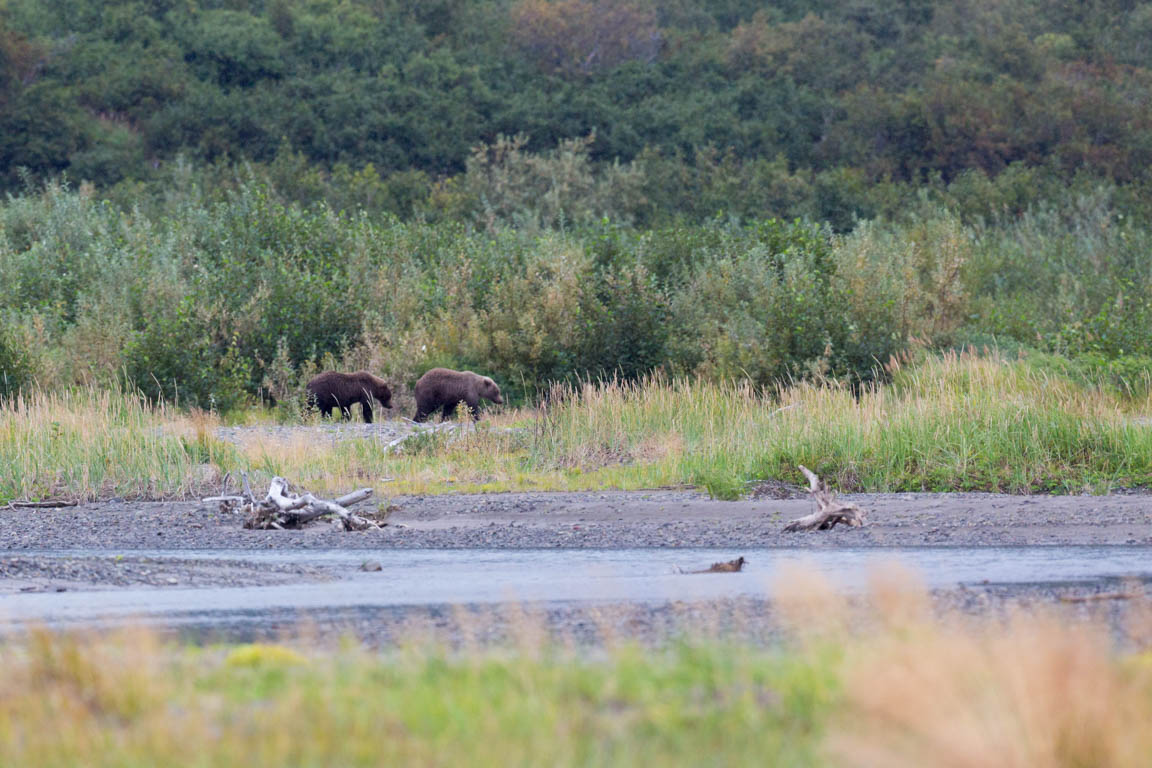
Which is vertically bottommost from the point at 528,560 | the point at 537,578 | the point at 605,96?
the point at 528,560

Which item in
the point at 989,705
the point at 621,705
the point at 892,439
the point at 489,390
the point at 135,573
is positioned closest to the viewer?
the point at 989,705

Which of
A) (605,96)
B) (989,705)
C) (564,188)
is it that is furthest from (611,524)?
(605,96)

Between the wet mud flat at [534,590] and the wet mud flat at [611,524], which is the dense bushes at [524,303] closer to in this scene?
the wet mud flat at [611,524]

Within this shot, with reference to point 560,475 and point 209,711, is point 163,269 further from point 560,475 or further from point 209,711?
point 209,711

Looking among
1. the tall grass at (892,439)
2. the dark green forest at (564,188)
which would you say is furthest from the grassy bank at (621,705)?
the dark green forest at (564,188)

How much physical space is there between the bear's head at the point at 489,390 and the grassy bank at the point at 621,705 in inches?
658

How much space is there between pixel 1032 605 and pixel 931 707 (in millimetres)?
4378

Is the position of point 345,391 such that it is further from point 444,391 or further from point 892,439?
point 892,439

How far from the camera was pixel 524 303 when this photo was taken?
25.4 m

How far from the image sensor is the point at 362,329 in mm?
26859

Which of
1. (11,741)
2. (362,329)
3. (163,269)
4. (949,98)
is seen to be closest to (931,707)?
(11,741)

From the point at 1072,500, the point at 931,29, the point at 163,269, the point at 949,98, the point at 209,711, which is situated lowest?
the point at 1072,500

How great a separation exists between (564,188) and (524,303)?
2098cm

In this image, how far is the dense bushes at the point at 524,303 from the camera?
2327 centimetres
